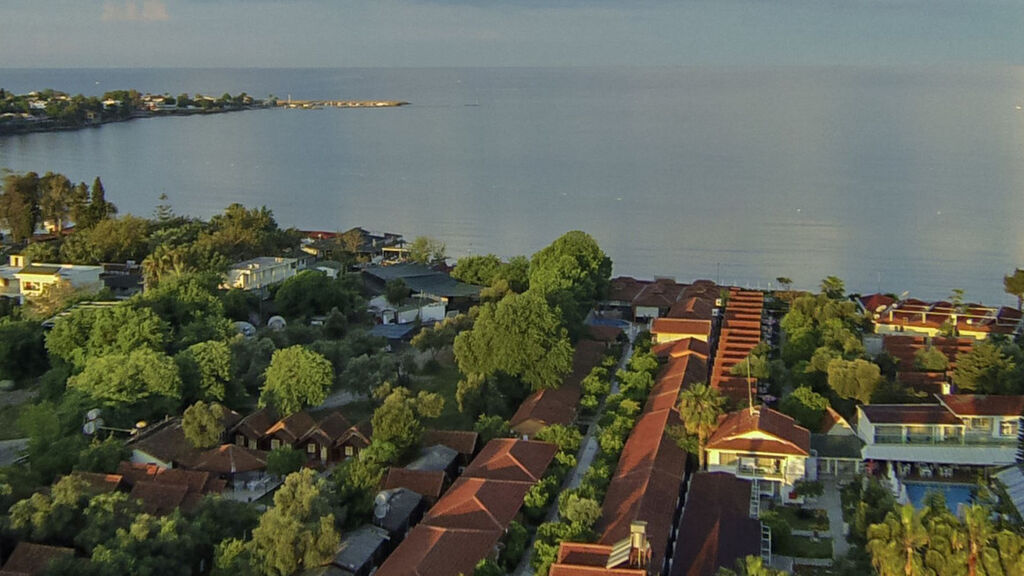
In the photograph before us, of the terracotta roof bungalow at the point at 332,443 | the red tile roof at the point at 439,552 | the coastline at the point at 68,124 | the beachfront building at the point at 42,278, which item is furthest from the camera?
the coastline at the point at 68,124

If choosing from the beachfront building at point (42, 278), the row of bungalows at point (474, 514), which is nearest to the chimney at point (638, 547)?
the row of bungalows at point (474, 514)

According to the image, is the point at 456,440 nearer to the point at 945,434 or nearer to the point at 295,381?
the point at 295,381

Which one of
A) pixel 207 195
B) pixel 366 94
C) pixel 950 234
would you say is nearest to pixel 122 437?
pixel 950 234

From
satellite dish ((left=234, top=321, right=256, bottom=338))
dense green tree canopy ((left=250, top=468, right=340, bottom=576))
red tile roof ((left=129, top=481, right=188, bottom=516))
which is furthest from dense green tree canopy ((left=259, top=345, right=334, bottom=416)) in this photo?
dense green tree canopy ((left=250, top=468, right=340, bottom=576))

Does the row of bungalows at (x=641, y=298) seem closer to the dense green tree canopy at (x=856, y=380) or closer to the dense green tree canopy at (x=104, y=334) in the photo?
the dense green tree canopy at (x=856, y=380)

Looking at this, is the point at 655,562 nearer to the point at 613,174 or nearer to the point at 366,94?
the point at 613,174
